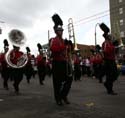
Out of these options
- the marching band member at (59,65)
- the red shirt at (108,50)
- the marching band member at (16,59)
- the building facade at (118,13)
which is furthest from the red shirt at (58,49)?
the building facade at (118,13)

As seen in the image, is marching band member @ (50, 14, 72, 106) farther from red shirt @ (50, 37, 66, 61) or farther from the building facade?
the building facade

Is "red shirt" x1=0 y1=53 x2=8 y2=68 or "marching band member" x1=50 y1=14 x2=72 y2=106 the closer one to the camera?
"marching band member" x1=50 y1=14 x2=72 y2=106

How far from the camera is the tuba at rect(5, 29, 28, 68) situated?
15.5 metres

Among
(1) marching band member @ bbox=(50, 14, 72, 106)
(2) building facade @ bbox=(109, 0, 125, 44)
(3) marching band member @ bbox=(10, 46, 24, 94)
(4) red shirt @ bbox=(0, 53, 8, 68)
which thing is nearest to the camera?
(1) marching band member @ bbox=(50, 14, 72, 106)

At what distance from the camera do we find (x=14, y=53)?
15.6 meters

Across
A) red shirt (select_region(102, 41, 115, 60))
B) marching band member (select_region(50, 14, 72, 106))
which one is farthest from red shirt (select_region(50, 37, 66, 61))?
red shirt (select_region(102, 41, 115, 60))

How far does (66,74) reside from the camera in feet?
37.1

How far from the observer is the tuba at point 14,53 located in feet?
51.0

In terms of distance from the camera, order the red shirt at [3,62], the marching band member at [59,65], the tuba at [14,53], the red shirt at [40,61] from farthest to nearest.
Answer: the red shirt at [40,61] → the red shirt at [3,62] → the tuba at [14,53] → the marching band member at [59,65]

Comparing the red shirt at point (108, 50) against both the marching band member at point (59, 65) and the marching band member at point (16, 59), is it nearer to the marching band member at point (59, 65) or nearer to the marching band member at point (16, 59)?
the marching band member at point (59, 65)

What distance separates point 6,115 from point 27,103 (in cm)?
214

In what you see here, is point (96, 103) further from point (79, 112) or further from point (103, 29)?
point (103, 29)

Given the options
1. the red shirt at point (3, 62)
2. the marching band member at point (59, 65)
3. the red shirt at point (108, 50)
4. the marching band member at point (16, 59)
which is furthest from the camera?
the red shirt at point (3, 62)

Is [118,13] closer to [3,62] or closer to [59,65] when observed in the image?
[3,62]
